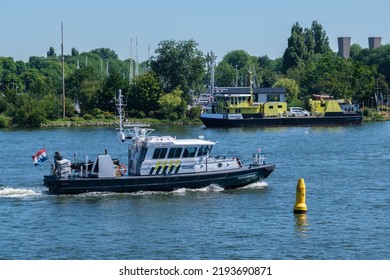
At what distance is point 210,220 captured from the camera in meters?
48.3

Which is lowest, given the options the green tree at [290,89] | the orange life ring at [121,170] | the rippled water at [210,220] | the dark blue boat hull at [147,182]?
the rippled water at [210,220]

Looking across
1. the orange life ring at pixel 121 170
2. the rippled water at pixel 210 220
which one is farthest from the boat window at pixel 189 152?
the orange life ring at pixel 121 170

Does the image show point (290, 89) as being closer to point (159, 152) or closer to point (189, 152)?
point (189, 152)

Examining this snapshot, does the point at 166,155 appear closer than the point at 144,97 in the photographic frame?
Yes

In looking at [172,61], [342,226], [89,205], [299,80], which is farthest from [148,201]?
[299,80]

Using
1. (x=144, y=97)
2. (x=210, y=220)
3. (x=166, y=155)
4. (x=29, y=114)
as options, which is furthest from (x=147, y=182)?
(x=144, y=97)

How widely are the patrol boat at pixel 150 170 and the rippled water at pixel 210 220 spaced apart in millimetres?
599

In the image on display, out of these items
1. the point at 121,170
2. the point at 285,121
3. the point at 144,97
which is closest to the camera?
the point at 121,170

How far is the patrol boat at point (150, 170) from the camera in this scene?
54812 millimetres

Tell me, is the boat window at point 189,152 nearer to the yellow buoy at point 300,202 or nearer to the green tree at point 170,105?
the yellow buoy at point 300,202

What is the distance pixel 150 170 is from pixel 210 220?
849cm

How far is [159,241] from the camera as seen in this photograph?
43625mm

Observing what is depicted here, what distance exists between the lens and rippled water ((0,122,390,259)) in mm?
42031

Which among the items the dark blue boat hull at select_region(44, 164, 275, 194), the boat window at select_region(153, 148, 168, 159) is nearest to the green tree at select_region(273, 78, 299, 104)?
the dark blue boat hull at select_region(44, 164, 275, 194)
